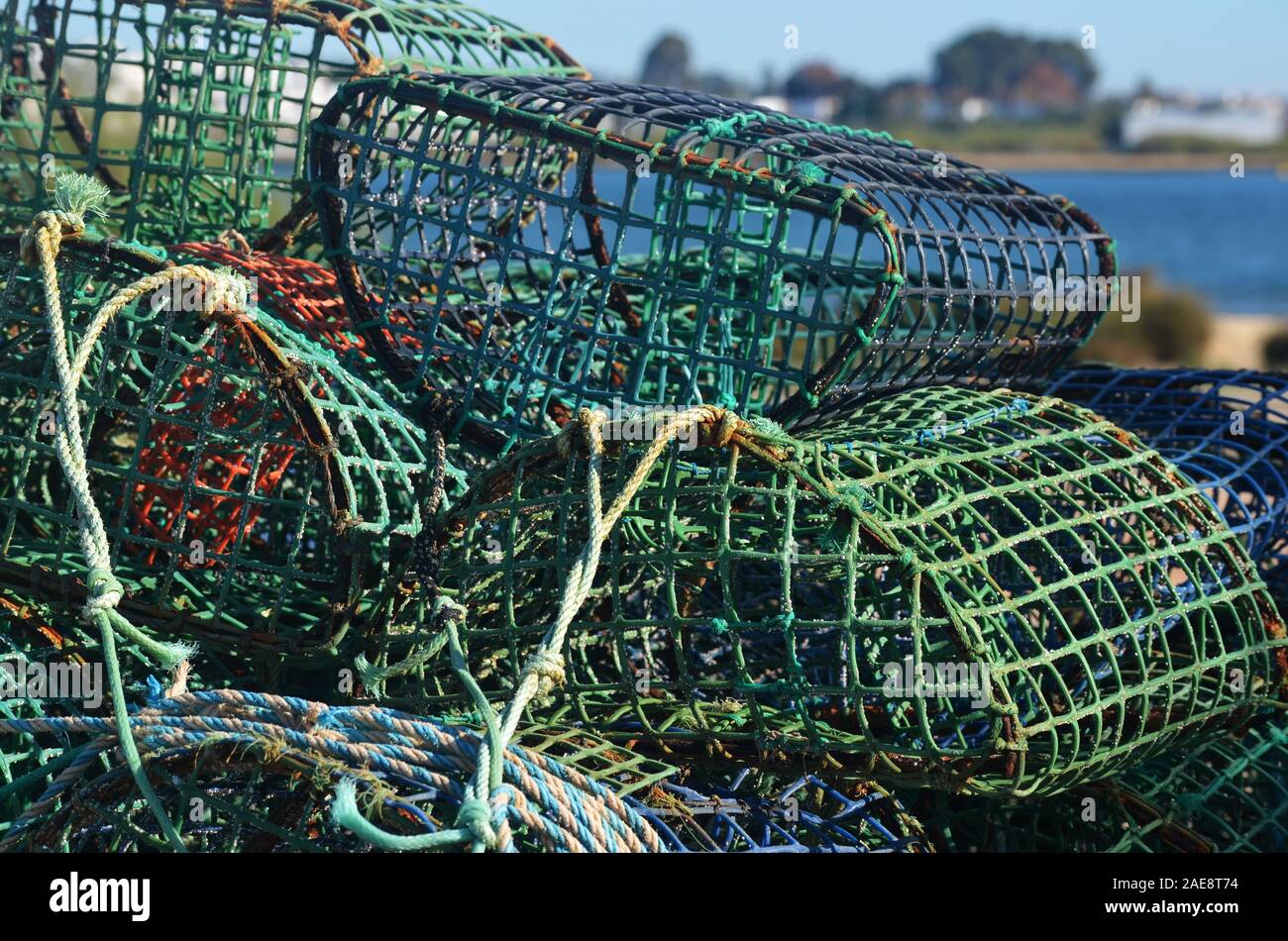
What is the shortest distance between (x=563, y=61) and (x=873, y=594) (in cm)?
208

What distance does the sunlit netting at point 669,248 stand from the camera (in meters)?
2.73

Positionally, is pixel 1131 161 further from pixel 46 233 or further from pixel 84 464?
pixel 84 464

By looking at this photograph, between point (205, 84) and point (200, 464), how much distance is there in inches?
46.4

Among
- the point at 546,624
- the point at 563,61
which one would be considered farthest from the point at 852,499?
the point at 563,61

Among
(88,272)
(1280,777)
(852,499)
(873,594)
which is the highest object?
(88,272)

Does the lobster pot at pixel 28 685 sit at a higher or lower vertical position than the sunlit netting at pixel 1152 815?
higher

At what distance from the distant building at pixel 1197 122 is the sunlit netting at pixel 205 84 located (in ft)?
257

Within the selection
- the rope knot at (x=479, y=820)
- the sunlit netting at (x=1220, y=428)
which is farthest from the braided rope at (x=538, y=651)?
the sunlit netting at (x=1220, y=428)

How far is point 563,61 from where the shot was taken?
3875 millimetres

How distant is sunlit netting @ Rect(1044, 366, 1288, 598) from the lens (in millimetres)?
3105

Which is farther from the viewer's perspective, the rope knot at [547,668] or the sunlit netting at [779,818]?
the sunlit netting at [779,818]

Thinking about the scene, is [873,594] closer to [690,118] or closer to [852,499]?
[852,499]

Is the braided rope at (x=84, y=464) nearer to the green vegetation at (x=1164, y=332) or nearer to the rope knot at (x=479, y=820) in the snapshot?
the rope knot at (x=479, y=820)

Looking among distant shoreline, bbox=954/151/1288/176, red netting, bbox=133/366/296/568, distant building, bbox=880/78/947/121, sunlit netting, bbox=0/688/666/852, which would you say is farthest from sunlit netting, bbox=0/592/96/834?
distant building, bbox=880/78/947/121
